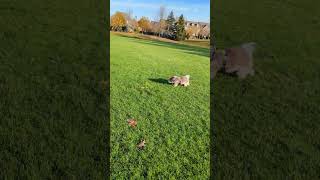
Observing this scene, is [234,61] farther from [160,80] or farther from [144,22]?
[144,22]

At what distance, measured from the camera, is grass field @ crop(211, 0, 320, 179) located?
411 cm

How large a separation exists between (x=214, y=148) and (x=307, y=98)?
2928mm

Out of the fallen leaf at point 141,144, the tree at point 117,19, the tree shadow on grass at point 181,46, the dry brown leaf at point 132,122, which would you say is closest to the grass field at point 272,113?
the fallen leaf at point 141,144

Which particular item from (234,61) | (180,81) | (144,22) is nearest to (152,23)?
(144,22)

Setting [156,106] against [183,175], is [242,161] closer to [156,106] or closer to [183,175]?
[183,175]

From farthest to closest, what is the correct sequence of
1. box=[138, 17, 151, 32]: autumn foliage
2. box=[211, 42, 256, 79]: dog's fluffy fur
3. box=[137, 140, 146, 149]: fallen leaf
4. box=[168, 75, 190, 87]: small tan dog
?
box=[211, 42, 256, 79]: dog's fluffy fur, box=[168, 75, 190, 87]: small tan dog, box=[138, 17, 151, 32]: autumn foliage, box=[137, 140, 146, 149]: fallen leaf

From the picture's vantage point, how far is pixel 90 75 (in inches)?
270

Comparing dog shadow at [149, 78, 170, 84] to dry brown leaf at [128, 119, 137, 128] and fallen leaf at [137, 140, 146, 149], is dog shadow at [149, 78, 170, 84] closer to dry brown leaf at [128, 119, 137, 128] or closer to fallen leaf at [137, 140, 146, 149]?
dry brown leaf at [128, 119, 137, 128]

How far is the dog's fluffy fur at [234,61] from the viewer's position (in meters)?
7.48

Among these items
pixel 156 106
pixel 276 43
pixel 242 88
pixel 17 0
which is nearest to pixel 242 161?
pixel 156 106

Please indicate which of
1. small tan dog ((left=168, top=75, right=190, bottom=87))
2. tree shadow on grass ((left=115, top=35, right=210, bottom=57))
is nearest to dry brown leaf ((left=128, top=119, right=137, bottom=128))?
small tan dog ((left=168, top=75, right=190, bottom=87))

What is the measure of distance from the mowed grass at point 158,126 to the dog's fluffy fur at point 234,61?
47 cm

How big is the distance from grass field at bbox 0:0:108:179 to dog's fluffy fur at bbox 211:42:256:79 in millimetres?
2280

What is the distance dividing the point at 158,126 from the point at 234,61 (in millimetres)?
3251
